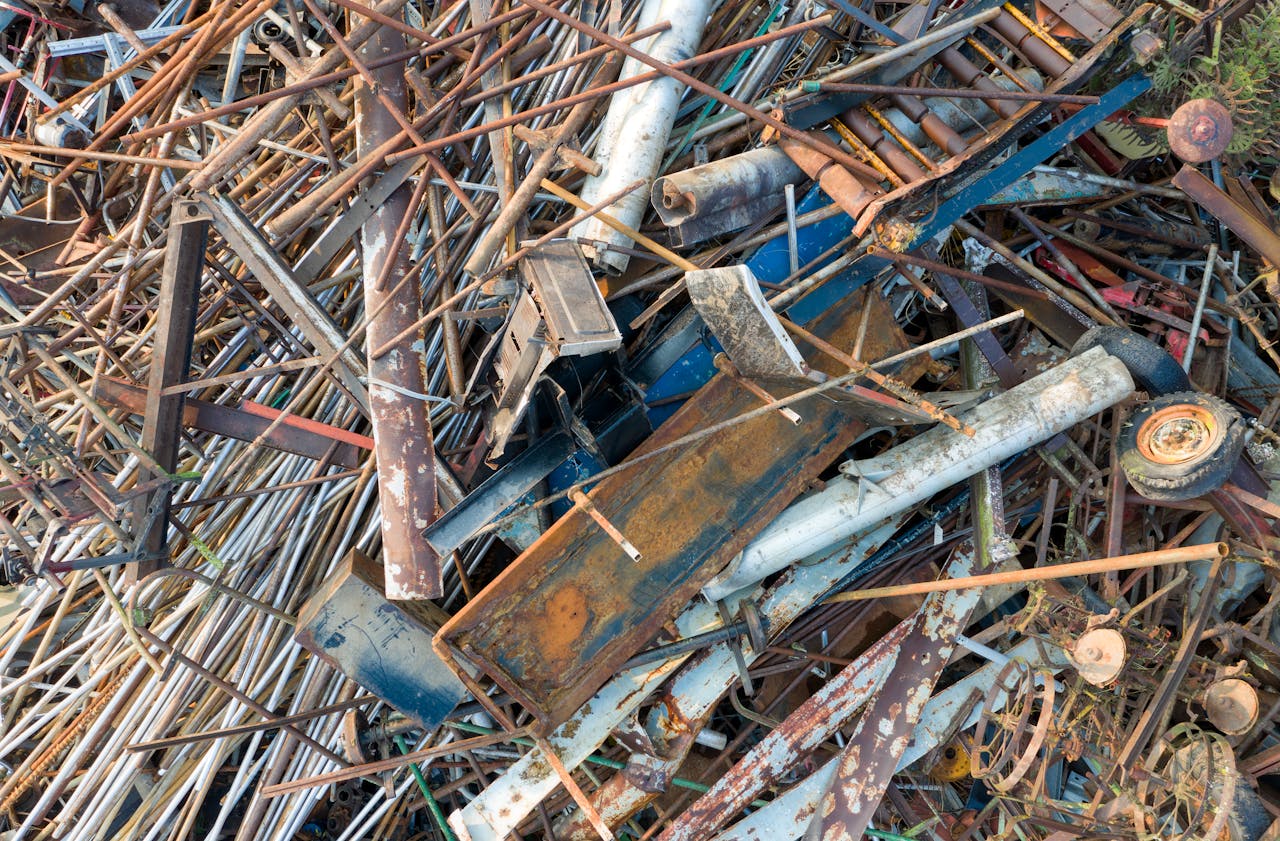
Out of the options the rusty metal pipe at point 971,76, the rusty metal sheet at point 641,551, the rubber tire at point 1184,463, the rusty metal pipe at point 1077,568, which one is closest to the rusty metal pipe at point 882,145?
the rusty metal pipe at point 971,76

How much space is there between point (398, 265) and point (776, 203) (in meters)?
1.66

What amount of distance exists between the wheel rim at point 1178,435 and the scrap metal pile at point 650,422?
0.06ft

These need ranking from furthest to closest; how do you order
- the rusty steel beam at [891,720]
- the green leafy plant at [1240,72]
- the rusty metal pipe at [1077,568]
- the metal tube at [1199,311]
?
the metal tube at [1199,311] < the rusty steel beam at [891,720] < the green leafy plant at [1240,72] < the rusty metal pipe at [1077,568]

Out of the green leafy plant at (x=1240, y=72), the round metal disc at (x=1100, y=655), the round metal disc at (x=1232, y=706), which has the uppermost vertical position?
the green leafy plant at (x=1240, y=72)

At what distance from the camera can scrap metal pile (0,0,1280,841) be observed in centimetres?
367

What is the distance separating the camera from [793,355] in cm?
340

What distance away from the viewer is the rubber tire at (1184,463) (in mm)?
3652

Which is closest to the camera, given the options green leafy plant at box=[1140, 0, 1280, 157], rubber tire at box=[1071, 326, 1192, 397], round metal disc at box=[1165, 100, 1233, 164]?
round metal disc at box=[1165, 100, 1233, 164]

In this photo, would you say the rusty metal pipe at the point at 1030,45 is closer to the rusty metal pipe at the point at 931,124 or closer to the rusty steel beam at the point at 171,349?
the rusty metal pipe at the point at 931,124

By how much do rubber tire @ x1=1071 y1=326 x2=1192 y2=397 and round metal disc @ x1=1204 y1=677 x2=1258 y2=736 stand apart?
4.06ft

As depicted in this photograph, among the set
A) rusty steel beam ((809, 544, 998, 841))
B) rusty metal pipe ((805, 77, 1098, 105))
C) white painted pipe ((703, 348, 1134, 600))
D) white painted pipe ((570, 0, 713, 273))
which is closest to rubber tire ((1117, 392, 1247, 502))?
white painted pipe ((703, 348, 1134, 600))

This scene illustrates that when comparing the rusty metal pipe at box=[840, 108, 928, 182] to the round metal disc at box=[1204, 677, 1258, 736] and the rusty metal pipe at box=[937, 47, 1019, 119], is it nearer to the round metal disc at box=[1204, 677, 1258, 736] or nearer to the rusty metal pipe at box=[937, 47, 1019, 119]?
the rusty metal pipe at box=[937, 47, 1019, 119]

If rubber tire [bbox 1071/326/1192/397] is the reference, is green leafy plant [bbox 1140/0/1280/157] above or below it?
above

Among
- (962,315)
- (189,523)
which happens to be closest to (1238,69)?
(962,315)
